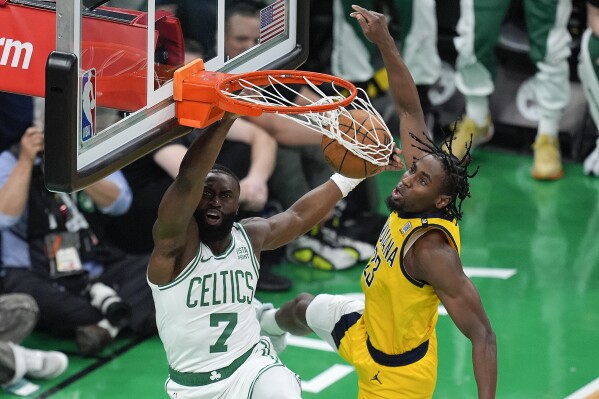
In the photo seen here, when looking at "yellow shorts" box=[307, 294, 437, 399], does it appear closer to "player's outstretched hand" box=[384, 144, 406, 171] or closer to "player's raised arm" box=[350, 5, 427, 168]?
"player's outstretched hand" box=[384, 144, 406, 171]

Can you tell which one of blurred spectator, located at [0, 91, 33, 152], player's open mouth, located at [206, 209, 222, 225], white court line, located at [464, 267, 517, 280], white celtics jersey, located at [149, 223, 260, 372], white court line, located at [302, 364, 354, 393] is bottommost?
white court line, located at [464, 267, 517, 280]

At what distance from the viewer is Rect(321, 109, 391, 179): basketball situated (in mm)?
6105

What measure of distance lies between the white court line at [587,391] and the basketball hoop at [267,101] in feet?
7.40

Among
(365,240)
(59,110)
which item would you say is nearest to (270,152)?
(365,240)

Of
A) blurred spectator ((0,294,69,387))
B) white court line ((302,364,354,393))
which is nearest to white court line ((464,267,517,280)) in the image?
white court line ((302,364,354,393))

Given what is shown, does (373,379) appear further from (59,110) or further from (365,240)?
(365,240)

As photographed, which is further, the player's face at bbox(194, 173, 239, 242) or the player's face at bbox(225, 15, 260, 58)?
the player's face at bbox(225, 15, 260, 58)

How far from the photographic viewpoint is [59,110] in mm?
5000

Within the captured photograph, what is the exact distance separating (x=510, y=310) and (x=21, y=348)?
3.19 m

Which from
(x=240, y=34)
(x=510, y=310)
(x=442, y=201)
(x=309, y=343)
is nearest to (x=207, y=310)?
(x=442, y=201)

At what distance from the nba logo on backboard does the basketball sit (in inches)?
48.4

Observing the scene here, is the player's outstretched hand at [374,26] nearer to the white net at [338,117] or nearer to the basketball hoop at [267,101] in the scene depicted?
the white net at [338,117]

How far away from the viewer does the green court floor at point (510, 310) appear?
7.79 metres

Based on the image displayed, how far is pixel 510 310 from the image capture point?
877 cm
